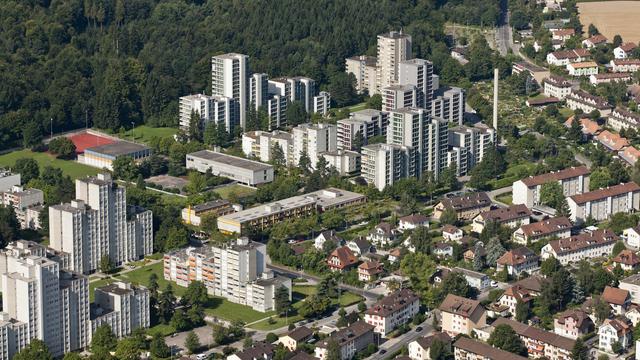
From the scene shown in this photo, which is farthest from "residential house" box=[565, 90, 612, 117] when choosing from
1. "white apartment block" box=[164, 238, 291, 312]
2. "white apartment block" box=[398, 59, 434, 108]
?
Answer: "white apartment block" box=[164, 238, 291, 312]

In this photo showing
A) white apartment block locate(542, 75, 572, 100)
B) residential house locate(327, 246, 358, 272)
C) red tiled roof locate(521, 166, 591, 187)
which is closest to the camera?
residential house locate(327, 246, 358, 272)

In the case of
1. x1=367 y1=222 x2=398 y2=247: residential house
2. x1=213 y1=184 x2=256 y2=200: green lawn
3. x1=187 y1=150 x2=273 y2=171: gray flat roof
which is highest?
x1=187 y1=150 x2=273 y2=171: gray flat roof

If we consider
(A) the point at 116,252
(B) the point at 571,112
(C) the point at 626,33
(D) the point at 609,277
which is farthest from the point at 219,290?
(C) the point at 626,33

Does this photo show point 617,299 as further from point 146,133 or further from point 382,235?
point 146,133

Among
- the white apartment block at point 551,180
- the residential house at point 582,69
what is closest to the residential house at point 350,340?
the white apartment block at point 551,180

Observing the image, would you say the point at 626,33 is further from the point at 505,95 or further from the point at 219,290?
the point at 219,290

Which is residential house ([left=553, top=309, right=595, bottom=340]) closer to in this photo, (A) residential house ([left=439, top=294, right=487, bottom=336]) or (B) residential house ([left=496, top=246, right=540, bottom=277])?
(A) residential house ([left=439, top=294, right=487, bottom=336])

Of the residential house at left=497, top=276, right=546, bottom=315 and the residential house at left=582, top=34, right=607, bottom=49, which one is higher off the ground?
the residential house at left=582, top=34, right=607, bottom=49
